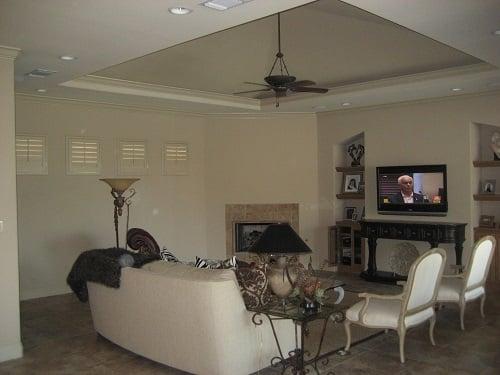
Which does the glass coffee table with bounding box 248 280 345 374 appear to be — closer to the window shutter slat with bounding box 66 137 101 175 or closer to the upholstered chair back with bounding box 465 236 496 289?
the upholstered chair back with bounding box 465 236 496 289

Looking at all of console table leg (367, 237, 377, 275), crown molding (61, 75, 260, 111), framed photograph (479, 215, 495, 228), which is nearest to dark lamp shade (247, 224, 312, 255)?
crown molding (61, 75, 260, 111)

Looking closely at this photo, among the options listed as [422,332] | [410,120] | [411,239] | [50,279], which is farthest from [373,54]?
[50,279]

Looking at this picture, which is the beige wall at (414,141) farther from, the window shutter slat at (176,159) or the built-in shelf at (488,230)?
the window shutter slat at (176,159)

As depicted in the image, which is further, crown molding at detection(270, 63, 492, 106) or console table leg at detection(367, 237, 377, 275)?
console table leg at detection(367, 237, 377, 275)

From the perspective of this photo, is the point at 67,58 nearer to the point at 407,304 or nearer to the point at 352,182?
the point at 407,304

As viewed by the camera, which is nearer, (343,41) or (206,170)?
(343,41)

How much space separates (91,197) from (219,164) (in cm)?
231

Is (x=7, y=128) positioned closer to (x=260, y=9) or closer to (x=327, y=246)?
(x=260, y=9)

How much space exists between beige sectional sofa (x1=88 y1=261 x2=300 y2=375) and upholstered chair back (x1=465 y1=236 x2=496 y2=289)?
2076mm

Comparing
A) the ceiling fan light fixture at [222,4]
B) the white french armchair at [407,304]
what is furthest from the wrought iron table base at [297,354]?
the ceiling fan light fixture at [222,4]

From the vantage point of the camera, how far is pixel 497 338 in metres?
4.74

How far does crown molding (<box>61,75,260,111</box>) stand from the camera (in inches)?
243

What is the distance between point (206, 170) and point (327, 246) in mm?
2433

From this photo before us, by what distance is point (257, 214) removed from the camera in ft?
28.2
